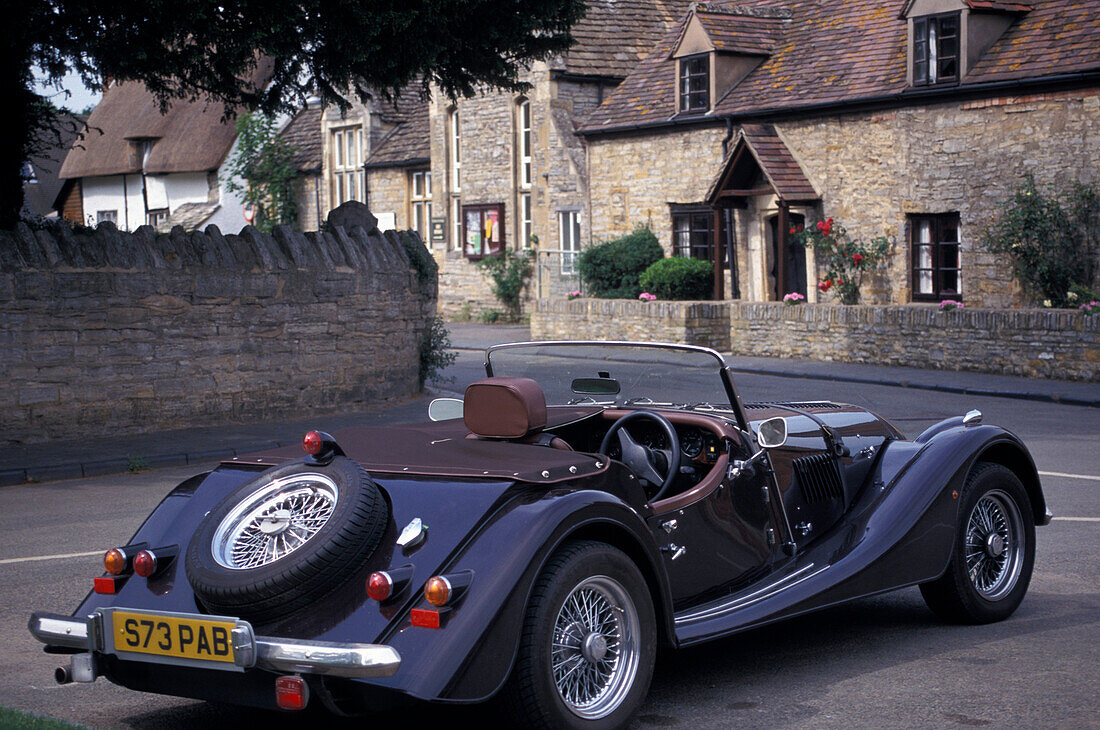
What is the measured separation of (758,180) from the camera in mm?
28391

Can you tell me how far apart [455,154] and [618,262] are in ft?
32.5

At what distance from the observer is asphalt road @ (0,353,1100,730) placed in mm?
4785

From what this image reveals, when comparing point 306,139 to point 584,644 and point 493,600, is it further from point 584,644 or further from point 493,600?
point 493,600

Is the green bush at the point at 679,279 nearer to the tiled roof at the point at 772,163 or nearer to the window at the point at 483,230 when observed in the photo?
the tiled roof at the point at 772,163

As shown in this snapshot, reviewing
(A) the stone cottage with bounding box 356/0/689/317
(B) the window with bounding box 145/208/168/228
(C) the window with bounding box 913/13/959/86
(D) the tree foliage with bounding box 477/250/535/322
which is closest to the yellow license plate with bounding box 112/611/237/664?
(C) the window with bounding box 913/13/959/86

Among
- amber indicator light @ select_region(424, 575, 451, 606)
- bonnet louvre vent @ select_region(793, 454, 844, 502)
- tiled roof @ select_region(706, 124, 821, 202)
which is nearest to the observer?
amber indicator light @ select_region(424, 575, 451, 606)

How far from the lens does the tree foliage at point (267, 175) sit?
4350cm

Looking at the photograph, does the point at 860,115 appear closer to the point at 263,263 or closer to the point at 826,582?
the point at 263,263

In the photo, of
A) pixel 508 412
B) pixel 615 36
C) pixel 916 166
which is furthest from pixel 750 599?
pixel 615 36

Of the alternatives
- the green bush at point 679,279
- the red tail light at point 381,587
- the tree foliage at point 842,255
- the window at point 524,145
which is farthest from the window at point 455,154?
the red tail light at point 381,587

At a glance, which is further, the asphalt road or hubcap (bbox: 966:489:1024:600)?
hubcap (bbox: 966:489:1024:600)

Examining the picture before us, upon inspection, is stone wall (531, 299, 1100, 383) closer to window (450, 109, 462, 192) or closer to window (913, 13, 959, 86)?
window (913, 13, 959, 86)

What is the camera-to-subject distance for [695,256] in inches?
1181

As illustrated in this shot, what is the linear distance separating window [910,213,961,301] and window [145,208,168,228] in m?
31.8
